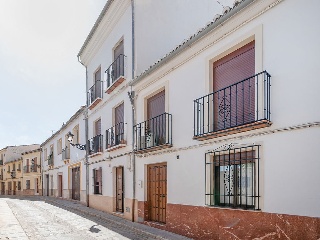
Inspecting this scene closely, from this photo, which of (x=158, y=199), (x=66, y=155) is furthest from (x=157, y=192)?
(x=66, y=155)

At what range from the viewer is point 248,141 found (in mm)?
6109

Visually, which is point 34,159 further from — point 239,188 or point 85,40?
point 239,188

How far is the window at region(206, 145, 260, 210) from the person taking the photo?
6047mm

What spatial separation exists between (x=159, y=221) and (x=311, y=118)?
245 inches

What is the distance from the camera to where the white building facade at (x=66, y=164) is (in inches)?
740

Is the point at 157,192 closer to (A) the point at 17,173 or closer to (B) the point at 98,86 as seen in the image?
(B) the point at 98,86

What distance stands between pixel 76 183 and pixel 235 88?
53.3 ft

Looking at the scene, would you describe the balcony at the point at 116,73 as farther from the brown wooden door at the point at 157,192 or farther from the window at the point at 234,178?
the window at the point at 234,178

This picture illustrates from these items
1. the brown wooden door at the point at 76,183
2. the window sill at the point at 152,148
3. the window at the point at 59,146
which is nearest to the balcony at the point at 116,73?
the window sill at the point at 152,148

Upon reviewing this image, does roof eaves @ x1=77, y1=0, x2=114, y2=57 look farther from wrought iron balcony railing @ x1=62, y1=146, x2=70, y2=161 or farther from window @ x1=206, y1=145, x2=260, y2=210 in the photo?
window @ x1=206, y1=145, x2=260, y2=210

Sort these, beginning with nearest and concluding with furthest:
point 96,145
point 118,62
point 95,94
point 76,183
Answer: point 118,62
point 96,145
point 95,94
point 76,183

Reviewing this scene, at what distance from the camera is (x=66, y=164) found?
22516 mm

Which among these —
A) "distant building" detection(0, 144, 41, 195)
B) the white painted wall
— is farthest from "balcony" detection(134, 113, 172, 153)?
"distant building" detection(0, 144, 41, 195)

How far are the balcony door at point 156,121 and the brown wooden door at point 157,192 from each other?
32.7 inches
